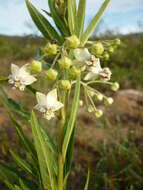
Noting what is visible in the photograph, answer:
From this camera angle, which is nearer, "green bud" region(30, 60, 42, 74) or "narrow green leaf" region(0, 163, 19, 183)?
"green bud" region(30, 60, 42, 74)

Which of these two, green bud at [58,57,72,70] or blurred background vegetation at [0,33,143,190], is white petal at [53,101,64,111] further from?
blurred background vegetation at [0,33,143,190]

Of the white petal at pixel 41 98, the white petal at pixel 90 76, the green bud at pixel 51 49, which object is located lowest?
the white petal at pixel 41 98

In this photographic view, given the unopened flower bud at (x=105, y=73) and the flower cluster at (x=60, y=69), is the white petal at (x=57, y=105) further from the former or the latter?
the unopened flower bud at (x=105, y=73)

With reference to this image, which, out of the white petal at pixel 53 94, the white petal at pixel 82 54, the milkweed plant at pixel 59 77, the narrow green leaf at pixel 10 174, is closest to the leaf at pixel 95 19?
the milkweed plant at pixel 59 77

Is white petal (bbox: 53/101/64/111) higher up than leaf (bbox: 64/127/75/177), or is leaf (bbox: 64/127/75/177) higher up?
white petal (bbox: 53/101/64/111)

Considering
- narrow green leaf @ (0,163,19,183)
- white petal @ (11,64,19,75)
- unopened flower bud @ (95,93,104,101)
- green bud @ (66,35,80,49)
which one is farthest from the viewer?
narrow green leaf @ (0,163,19,183)

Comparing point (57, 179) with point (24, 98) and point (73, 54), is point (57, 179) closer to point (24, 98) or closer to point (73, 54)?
point (73, 54)

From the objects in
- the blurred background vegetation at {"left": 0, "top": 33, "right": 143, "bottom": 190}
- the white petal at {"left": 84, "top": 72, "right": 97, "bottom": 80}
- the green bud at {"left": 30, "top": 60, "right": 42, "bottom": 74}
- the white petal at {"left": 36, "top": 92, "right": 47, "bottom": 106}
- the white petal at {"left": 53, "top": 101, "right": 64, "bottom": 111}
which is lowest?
the blurred background vegetation at {"left": 0, "top": 33, "right": 143, "bottom": 190}

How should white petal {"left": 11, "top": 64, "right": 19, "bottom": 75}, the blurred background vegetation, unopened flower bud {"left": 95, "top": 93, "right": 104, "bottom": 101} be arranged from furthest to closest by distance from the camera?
the blurred background vegetation < unopened flower bud {"left": 95, "top": 93, "right": 104, "bottom": 101} < white petal {"left": 11, "top": 64, "right": 19, "bottom": 75}

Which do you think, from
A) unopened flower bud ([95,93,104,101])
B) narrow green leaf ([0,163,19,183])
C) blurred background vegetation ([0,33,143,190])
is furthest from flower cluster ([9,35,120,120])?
narrow green leaf ([0,163,19,183])

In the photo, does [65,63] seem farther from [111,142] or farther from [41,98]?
[111,142]
